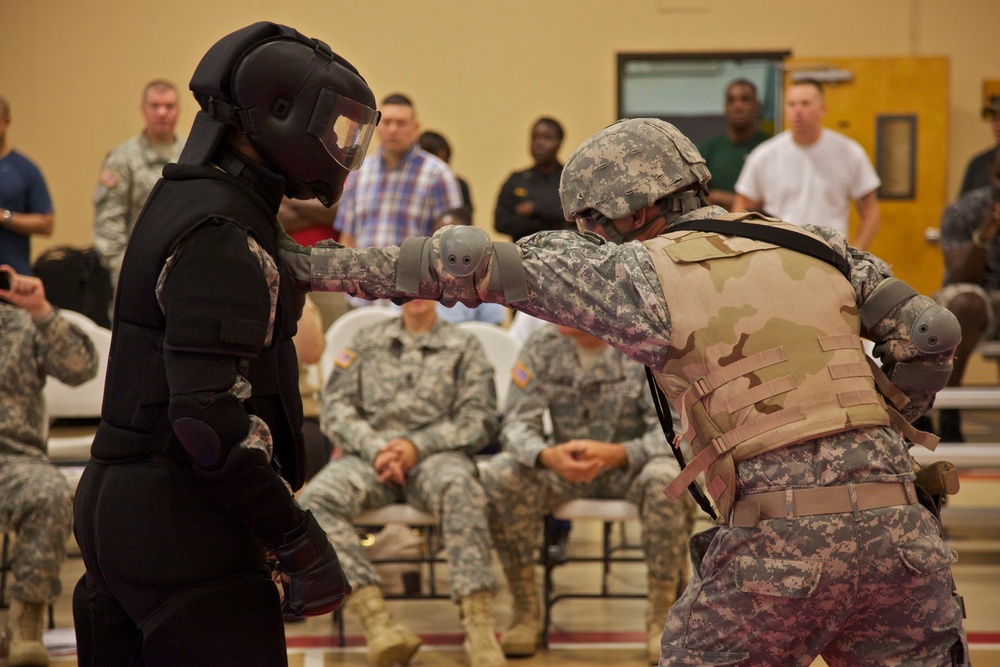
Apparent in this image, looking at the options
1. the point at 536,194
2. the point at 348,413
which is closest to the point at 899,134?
the point at 536,194

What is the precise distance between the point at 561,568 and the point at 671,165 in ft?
11.4

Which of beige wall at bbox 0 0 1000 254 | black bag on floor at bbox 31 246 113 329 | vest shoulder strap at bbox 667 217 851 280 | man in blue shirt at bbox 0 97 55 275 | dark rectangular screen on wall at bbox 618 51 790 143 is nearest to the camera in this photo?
vest shoulder strap at bbox 667 217 851 280

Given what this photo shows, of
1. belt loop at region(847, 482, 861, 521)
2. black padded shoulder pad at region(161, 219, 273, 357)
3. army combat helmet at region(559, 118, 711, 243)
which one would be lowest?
belt loop at region(847, 482, 861, 521)

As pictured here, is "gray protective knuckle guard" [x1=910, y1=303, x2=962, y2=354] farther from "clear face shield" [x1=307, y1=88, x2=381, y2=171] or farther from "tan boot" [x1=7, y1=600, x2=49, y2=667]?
"tan boot" [x1=7, y1=600, x2=49, y2=667]

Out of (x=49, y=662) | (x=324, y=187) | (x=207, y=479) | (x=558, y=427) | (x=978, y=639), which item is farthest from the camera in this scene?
(x=558, y=427)

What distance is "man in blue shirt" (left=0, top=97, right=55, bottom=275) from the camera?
6.14 m

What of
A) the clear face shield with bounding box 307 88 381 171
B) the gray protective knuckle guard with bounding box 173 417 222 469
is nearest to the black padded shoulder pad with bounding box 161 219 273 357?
the gray protective knuckle guard with bounding box 173 417 222 469

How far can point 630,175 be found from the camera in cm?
217

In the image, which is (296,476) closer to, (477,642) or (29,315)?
(477,642)

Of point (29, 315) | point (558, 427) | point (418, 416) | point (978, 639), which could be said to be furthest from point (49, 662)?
point (978, 639)

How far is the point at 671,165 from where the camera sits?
7.19 ft

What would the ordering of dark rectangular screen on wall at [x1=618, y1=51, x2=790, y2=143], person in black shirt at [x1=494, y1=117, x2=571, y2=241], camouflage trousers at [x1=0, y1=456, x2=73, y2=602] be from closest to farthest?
1. camouflage trousers at [x1=0, y1=456, x2=73, y2=602]
2. person in black shirt at [x1=494, y1=117, x2=571, y2=241]
3. dark rectangular screen on wall at [x1=618, y1=51, x2=790, y2=143]

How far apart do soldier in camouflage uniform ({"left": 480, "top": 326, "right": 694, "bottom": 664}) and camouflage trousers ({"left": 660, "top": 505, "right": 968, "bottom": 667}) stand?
1981mm

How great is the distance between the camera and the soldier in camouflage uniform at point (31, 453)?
386cm
